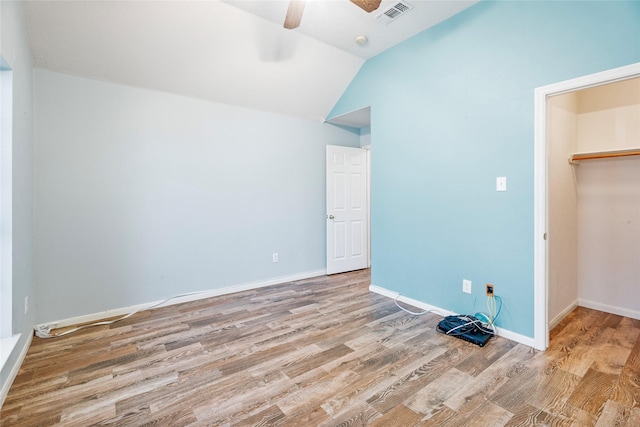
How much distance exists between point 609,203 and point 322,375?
3.23m

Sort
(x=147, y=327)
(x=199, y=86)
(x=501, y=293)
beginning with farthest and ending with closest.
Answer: (x=199, y=86) → (x=147, y=327) → (x=501, y=293)

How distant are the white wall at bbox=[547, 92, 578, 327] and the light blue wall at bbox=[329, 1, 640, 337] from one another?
0.41 m

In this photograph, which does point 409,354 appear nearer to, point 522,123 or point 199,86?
point 522,123

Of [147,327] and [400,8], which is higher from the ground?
[400,8]

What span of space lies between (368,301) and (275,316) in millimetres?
1074

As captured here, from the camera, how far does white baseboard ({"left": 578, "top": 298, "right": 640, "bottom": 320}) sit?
109 inches

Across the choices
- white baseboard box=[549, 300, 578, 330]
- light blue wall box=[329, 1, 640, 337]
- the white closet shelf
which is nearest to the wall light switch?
light blue wall box=[329, 1, 640, 337]

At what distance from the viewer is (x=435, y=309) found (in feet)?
9.83

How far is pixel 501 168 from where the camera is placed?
8.17ft

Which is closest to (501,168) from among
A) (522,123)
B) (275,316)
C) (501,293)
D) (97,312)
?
(522,123)

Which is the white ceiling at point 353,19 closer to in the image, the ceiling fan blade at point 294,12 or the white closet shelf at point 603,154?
the ceiling fan blade at point 294,12

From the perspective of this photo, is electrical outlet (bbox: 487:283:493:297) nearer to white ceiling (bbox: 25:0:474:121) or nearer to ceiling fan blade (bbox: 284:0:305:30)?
white ceiling (bbox: 25:0:474:121)

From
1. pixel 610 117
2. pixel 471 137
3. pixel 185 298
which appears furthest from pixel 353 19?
pixel 185 298

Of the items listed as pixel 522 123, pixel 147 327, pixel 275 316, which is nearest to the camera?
pixel 522 123
